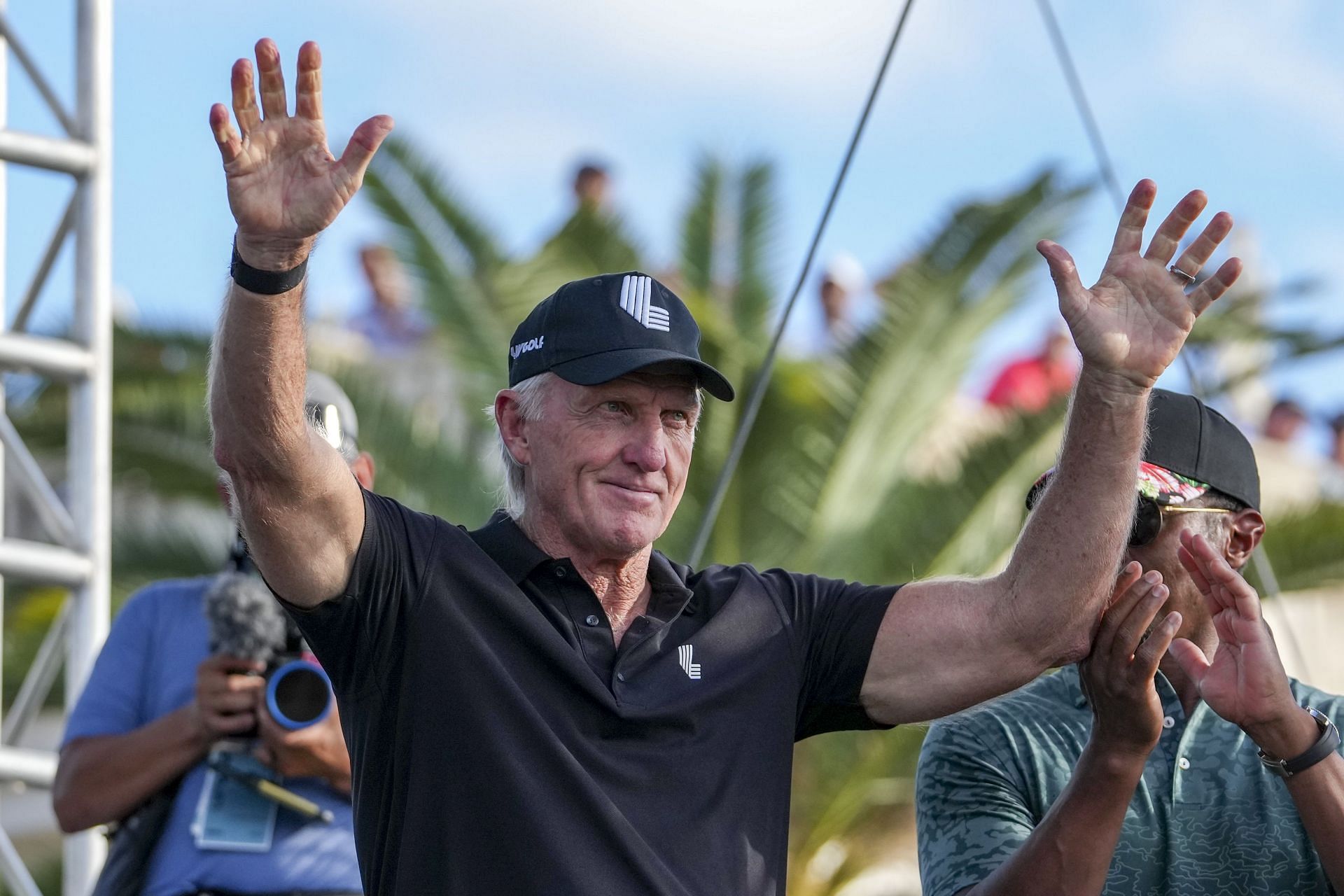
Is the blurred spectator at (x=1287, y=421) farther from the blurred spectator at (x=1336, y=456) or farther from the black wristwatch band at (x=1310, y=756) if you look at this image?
the black wristwatch band at (x=1310, y=756)

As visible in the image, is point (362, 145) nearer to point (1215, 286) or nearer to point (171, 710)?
point (1215, 286)

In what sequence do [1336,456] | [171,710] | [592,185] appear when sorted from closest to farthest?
1. [171,710]
2. [592,185]
3. [1336,456]

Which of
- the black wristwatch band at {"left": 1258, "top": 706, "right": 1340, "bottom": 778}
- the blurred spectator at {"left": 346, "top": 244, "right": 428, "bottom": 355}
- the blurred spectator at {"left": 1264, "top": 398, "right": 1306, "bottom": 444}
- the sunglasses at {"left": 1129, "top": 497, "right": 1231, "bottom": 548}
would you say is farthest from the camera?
the blurred spectator at {"left": 1264, "top": 398, "right": 1306, "bottom": 444}

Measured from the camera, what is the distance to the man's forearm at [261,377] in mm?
2270

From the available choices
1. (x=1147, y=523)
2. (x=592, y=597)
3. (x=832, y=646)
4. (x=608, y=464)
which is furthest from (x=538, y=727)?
(x=1147, y=523)

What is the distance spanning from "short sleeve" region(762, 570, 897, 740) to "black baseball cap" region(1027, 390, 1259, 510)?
0.41 metres

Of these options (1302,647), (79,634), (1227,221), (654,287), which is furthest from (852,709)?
(1302,647)

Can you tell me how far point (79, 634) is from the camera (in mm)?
4609

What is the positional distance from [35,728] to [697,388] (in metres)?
8.42

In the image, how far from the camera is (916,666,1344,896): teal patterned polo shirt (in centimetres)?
282

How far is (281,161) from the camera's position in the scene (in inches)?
91.4

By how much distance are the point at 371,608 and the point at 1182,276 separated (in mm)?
1324

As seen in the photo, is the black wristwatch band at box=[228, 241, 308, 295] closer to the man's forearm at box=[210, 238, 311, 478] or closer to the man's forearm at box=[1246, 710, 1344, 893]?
the man's forearm at box=[210, 238, 311, 478]

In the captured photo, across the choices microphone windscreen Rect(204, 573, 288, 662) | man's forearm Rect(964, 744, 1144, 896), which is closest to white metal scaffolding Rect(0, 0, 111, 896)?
microphone windscreen Rect(204, 573, 288, 662)
